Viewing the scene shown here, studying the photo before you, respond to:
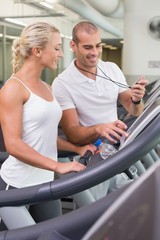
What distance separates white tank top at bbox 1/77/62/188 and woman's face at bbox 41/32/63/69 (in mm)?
146

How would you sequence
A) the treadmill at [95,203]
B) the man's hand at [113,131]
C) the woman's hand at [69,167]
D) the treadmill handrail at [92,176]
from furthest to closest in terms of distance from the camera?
the man's hand at [113,131] → the woman's hand at [69,167] → the treadmill handrail at [92,176] → the treadmill at [95,203]

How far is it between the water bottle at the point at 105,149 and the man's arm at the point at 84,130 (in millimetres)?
32

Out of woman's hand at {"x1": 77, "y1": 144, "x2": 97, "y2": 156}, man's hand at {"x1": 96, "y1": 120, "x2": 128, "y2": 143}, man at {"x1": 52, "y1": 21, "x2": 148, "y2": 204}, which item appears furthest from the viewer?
man at {"x1": 52, "y1": 21, "x2": 148, "y2": 204}

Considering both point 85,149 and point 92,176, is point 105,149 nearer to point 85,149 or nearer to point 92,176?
point 85,149

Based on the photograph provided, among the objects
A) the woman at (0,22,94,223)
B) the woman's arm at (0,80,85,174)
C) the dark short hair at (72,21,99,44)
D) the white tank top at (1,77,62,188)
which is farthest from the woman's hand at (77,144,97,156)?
the dark short hair at (72,21,99,44)

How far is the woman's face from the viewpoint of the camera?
149cm

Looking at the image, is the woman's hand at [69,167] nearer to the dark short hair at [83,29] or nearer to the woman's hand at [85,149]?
the woman's hand at [85,149]

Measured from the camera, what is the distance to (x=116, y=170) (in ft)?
3.67

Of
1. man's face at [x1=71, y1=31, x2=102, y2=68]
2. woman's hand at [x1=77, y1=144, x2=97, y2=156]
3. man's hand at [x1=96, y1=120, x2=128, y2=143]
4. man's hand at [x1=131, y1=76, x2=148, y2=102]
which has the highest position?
man's face at [x1=71, y1=31, x2=102, y2=68]

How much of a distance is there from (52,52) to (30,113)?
27 cm

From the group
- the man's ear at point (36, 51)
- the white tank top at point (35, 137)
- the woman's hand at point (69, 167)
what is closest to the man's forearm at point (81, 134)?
the white tank top at point (35, 137)

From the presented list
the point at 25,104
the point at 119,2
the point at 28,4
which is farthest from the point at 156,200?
the point at 119,2

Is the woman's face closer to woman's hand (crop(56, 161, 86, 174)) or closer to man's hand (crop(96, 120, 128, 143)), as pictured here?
man's hand (crop(96, 120, 128, 143))

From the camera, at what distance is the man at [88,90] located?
5.72ft
